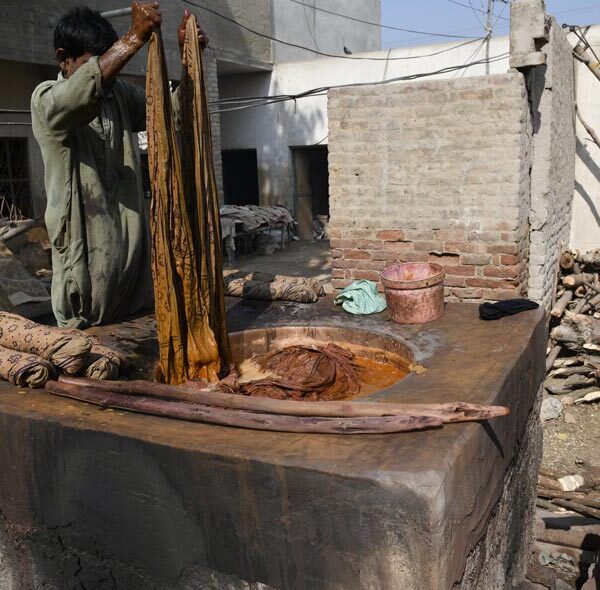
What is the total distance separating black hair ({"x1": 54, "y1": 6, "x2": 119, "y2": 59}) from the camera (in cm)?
344

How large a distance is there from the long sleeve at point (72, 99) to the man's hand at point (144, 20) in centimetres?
25

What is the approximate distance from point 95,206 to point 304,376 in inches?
59.0

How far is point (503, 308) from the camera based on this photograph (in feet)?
12.8

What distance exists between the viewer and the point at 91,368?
300cm

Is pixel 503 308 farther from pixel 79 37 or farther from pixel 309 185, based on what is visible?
pixel 309 185

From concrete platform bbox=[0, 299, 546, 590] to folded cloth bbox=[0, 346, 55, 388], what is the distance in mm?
61

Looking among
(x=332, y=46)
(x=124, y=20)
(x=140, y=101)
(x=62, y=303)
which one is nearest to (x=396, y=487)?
(x=62, y=303)

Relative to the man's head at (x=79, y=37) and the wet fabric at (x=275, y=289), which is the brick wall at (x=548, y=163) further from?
the man's head at (x=79, y=37)

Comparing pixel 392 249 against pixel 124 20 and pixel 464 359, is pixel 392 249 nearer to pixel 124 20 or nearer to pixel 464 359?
pixel 464 359

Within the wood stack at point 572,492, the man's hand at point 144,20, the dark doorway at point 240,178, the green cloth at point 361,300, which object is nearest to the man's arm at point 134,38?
the man's hand at point 144,20

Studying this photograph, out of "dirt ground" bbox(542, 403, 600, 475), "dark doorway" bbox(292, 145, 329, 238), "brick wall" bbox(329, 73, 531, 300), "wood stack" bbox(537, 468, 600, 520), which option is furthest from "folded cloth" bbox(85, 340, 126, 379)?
"dark doorway" bbox(292, 145, 329, 238)

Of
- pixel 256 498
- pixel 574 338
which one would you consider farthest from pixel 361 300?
pixel 574 338

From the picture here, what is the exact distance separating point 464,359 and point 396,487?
132cm

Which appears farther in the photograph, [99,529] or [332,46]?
[332,46]
